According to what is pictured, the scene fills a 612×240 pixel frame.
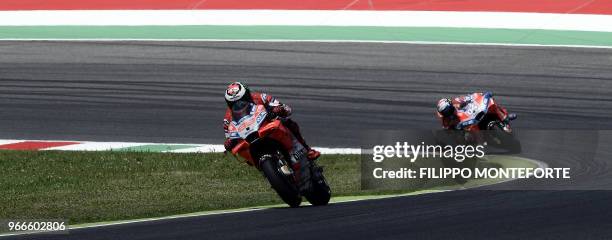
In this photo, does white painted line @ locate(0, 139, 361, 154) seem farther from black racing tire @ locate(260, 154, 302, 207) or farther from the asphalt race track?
black racing tire @ locate(260, 154, 302, 207)

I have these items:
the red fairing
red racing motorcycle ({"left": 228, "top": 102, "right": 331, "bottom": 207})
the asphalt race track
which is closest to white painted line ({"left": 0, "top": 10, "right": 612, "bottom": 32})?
the asphalt race track

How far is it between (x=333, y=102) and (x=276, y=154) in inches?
376

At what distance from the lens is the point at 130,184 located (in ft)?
57.2

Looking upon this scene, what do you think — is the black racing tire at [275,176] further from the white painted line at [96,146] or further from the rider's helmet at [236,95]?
the white painted line at [96,146]

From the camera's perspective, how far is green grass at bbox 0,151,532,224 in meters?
15.7

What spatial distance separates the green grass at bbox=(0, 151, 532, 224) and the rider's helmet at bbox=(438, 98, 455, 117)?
3.84 ft

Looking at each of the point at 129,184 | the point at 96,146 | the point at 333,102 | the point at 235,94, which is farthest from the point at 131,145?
the point at 235,94

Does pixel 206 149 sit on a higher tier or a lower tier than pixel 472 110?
higher

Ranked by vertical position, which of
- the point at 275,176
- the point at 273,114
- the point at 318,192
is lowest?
the point at 275,176

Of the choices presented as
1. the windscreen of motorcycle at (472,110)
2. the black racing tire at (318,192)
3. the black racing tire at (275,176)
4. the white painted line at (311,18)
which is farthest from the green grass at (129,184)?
the white painted line at (311,18)

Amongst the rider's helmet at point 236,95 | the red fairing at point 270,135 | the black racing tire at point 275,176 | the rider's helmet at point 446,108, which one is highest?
the rider's helmet at point 446,108

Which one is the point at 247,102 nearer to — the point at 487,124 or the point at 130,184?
the point at 130,184

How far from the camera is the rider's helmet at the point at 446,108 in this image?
1841 centimetres

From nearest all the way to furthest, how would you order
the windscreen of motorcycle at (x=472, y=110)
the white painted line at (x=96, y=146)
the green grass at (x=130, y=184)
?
the green grass at (x=130, y=184) → the windscreen of motorcycle at (x=472, y=110) → the white painted line at (x=96, y=146)
